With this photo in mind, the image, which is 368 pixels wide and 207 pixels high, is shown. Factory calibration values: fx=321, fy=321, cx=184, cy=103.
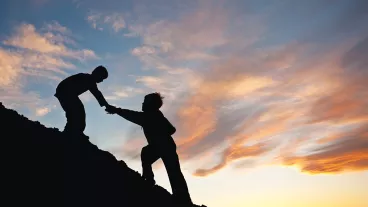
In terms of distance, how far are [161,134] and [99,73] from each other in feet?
12.6

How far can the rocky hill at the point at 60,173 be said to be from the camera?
289 inches

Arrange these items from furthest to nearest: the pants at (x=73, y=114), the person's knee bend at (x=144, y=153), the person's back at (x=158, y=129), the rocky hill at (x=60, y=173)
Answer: the pants at (x=73, y=114) < the person's knee bend at (x=144, y=153) < the person's back at (x=158, y=129) < the rocky hill at (x=60, y=173)

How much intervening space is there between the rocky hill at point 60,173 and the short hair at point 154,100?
2.63 meters

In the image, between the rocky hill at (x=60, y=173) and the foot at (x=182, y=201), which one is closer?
the rocky hill at (x=60, y=173)

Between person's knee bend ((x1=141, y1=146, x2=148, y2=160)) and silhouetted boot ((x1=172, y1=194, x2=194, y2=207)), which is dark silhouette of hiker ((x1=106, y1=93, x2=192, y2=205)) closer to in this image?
silhouetted boot ((x1=172, y1=194, x2=194, y2=207))

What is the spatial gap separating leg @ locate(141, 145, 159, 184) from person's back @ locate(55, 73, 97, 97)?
10.8ft

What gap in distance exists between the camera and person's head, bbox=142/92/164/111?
30.6 feet

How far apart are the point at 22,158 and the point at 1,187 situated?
166cm

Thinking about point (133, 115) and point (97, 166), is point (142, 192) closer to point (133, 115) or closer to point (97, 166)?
point (97, 166)

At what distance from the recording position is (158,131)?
30.5 ft

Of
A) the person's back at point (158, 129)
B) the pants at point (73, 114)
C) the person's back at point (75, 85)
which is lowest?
the person's back at point (158, 129)

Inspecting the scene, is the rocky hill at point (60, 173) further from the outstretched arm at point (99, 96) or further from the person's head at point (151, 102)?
the person's head at point (151, 102)

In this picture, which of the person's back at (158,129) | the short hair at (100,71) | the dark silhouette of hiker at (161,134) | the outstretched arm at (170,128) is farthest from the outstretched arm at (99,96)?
the outstretched arm at (170,128)

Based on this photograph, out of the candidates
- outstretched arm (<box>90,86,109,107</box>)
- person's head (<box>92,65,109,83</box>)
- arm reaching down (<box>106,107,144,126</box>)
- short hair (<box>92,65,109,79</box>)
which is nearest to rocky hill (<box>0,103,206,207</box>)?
outstretched arm (<box>90,86,109,107</box>)
